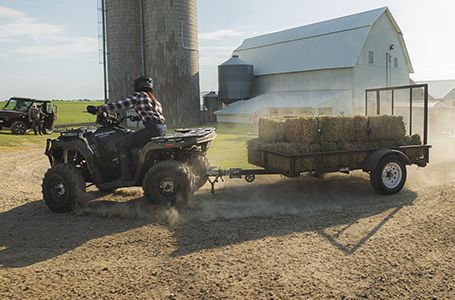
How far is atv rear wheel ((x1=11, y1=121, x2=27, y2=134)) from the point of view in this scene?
26250 mm

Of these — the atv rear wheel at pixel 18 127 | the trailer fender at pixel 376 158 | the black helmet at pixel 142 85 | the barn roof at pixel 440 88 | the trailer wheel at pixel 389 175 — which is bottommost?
the trailer wheel at pixel 389 175

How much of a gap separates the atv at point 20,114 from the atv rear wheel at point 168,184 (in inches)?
858

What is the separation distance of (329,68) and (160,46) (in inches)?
581

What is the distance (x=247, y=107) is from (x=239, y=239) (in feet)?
115

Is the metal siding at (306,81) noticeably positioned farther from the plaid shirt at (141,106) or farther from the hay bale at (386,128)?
the plaid shirt at (141,106)

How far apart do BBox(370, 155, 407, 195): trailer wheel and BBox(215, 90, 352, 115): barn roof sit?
80.4ft

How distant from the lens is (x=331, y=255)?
570cm

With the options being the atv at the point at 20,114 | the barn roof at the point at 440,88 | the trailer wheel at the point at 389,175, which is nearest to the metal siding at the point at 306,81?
the barn roof at the point at 440,88

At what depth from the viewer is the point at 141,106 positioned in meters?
7.98

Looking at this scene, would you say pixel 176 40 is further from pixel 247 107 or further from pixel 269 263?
pixel 269 263

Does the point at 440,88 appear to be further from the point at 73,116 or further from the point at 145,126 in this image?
the point at 145,126

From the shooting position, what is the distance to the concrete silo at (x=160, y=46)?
37.4 meters

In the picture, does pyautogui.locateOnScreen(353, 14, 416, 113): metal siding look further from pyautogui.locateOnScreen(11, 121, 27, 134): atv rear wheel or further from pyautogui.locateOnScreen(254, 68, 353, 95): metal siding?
pyautogui.locateOnScreen(11, 121, 27, 134): atv rear wheel

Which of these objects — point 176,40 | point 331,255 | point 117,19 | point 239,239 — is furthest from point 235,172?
point 117,19
